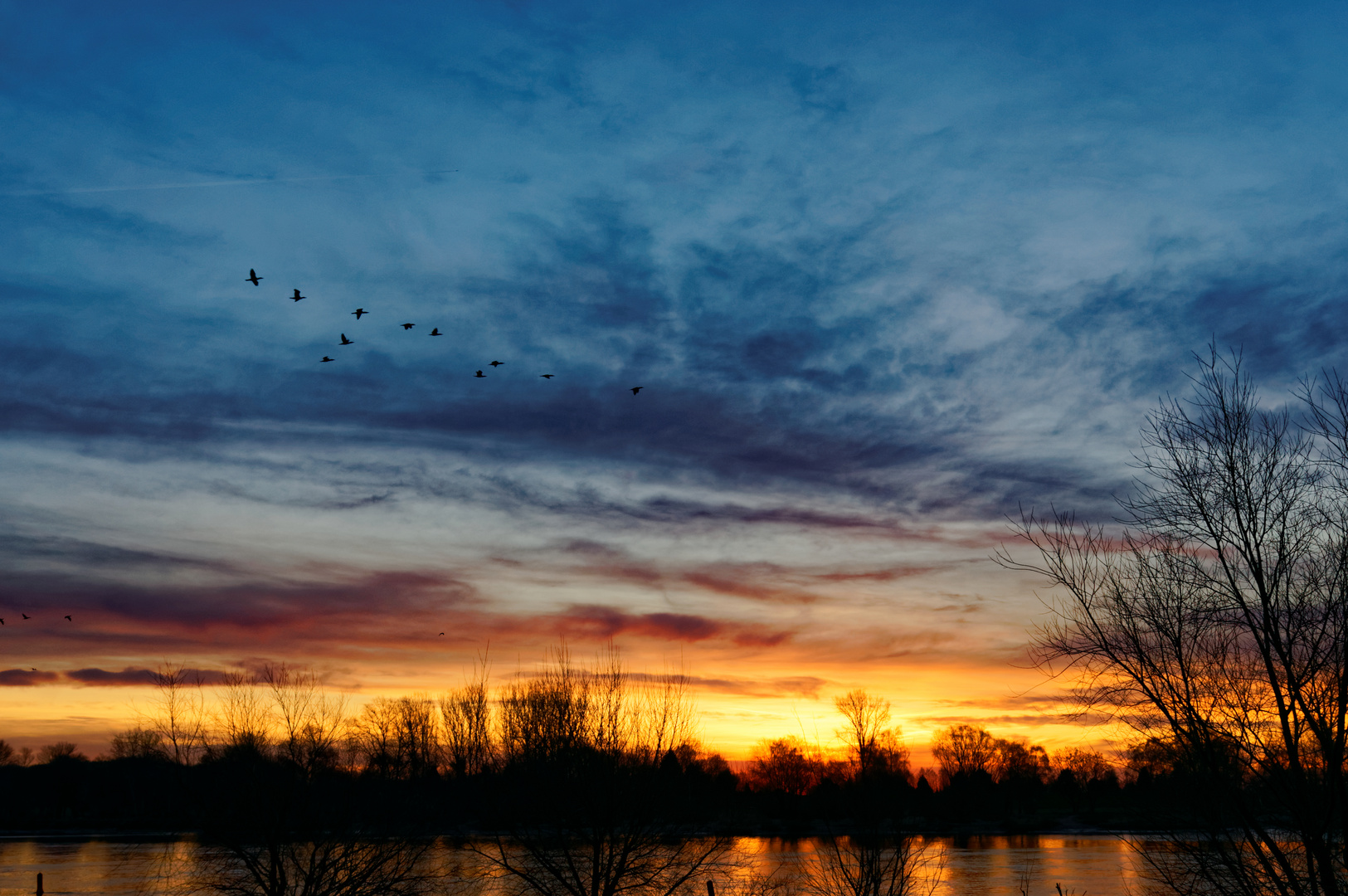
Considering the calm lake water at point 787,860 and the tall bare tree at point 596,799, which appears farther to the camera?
the calm lake water at point 787,860

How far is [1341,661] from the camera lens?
40.5 feet

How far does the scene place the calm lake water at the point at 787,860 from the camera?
2173 inches

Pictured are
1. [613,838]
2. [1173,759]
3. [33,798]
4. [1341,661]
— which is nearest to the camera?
[1341,661]

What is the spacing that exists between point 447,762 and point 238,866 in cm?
4942

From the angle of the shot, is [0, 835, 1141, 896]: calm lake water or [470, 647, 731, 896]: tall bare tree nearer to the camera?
[470, 647, 731, 896]: tall bare tree

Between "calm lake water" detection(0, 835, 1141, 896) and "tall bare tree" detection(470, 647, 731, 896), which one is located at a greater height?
"tall bare tree" detection(470, 647, 731, 896)

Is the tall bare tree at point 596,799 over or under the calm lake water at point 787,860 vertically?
over

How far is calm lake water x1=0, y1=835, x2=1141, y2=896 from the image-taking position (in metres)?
55.2

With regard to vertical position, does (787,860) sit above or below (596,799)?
below

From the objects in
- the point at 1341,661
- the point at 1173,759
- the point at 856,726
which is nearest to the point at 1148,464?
the point at 1341,661

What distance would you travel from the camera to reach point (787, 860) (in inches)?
2864

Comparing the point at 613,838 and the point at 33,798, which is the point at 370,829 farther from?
the point at 33,798

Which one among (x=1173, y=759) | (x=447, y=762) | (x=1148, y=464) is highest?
(x=1148, y=464)

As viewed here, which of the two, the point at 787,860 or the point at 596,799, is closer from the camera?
the point at 596,799
